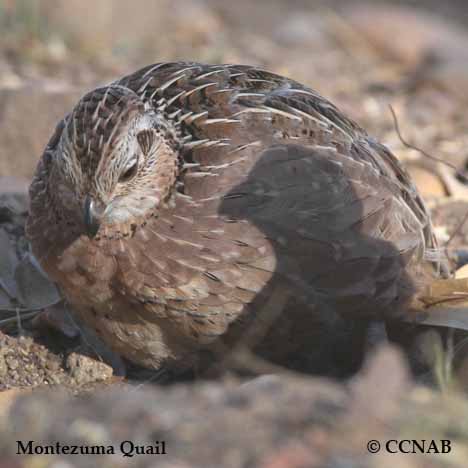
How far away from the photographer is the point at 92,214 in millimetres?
4062

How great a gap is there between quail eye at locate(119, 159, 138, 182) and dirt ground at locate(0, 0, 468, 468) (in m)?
0.89

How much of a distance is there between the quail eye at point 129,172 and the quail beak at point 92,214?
0.16 m

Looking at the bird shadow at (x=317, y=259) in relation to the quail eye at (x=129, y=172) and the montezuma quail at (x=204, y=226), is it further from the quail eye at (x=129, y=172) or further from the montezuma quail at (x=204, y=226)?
the quail eye at (x=129, y=172)

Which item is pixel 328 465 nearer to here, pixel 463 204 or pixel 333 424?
pixel 333 424

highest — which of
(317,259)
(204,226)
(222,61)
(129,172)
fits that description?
(222,61)

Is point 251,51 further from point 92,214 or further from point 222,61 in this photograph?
point 92,214

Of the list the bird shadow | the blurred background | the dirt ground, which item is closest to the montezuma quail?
the bird shadow

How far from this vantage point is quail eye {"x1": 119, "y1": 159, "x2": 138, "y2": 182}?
164 inches

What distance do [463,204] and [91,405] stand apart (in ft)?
11.9

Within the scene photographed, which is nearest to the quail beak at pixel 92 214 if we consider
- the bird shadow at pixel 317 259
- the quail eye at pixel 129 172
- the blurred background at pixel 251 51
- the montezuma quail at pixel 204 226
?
the montezuma quail at pixel 204 226

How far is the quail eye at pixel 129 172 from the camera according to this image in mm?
4172

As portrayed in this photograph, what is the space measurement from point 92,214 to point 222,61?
4938 mm

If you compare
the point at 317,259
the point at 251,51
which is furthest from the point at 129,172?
the point at 251,51

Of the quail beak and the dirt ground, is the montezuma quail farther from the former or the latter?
the dirt ground
